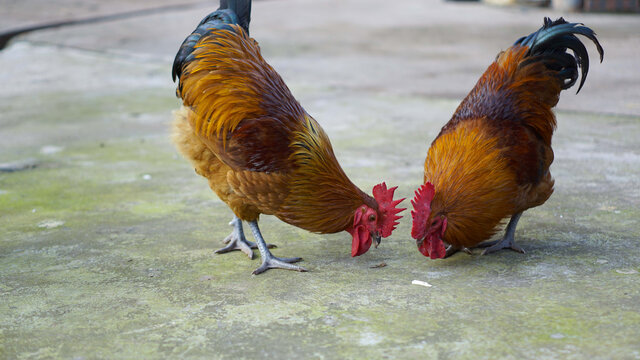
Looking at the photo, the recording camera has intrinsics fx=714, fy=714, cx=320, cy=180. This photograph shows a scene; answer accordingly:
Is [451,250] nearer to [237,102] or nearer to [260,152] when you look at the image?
[260,152]

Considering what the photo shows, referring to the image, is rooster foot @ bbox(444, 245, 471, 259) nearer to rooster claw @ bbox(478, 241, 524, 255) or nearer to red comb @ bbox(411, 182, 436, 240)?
rooster claw @ bbox(478, 241, 524, 255)

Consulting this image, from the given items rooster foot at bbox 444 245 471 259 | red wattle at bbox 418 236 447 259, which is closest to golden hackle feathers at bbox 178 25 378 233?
red wattle at bbox 418 236 447 259

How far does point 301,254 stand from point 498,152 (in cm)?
130

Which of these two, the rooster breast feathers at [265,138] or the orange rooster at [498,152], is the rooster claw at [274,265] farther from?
the orange rooster at [498,152]

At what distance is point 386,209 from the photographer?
3760mm

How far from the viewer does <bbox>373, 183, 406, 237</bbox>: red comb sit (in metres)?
3.74

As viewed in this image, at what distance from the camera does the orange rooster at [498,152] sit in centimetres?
385

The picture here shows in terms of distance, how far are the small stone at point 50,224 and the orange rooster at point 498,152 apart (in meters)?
2.44

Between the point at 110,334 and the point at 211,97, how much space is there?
154 centimetres

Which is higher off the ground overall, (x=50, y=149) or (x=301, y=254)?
(x=301, y=254)

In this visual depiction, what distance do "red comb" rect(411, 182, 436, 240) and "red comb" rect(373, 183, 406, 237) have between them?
0.32 feet

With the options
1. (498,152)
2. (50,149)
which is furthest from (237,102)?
(50,149)

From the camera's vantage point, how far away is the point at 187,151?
4.36 meters

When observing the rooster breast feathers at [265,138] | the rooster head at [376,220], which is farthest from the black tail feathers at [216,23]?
the rooster head at [376,220]
